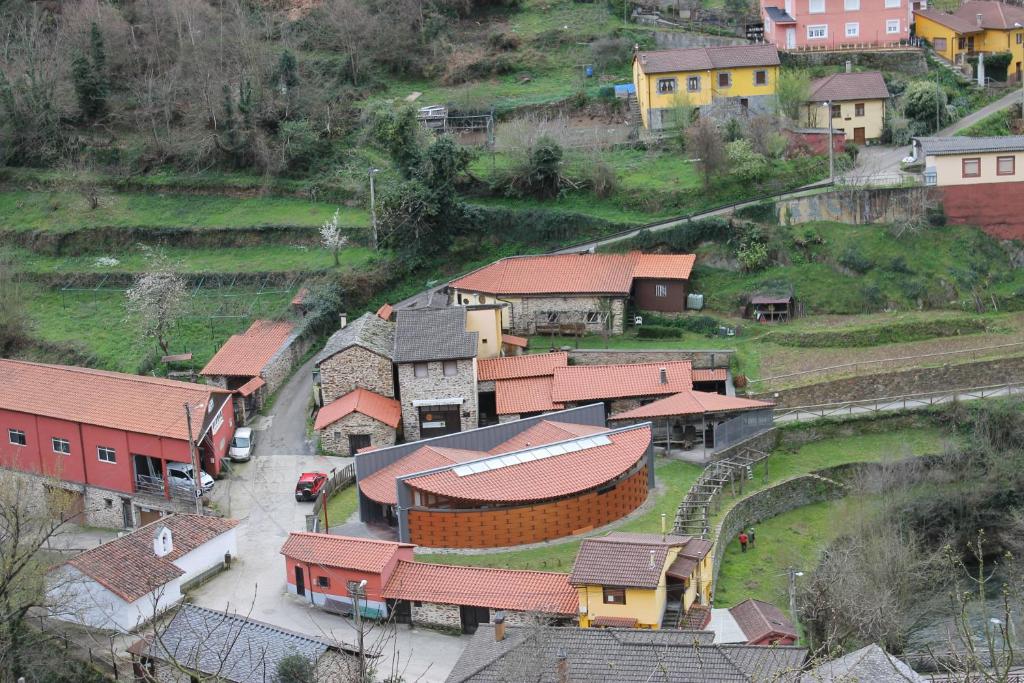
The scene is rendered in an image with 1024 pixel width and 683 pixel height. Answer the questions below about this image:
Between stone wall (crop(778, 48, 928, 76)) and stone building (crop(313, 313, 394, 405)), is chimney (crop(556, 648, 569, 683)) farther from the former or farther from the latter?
stone wall (crop(778, 48, 928, 76))

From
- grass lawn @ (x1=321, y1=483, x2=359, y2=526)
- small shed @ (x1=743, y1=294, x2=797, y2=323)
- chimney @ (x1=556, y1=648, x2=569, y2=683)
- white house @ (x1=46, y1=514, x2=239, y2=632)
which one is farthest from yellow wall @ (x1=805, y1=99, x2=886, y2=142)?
chimney @ (x1=556, y1=648, x2=569, y2=683)

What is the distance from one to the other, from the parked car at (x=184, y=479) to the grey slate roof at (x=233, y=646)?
11.2 m

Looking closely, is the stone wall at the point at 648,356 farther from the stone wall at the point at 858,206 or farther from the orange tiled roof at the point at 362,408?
the stone wall at the point at 858,206

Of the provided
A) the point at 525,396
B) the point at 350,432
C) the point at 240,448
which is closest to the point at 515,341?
the point at 525,396

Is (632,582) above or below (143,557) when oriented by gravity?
below

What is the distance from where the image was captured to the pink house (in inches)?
3068

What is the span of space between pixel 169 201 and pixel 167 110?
656cm

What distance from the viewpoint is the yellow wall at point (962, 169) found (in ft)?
214

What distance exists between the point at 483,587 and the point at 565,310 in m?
21.5

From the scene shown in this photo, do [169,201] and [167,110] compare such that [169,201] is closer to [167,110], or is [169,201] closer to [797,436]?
[167,110]

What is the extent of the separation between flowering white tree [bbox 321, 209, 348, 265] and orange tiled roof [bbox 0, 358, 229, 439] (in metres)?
12.7

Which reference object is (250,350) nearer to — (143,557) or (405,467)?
(405,467)

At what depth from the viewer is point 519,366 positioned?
60.3 m

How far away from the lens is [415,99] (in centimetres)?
8156
